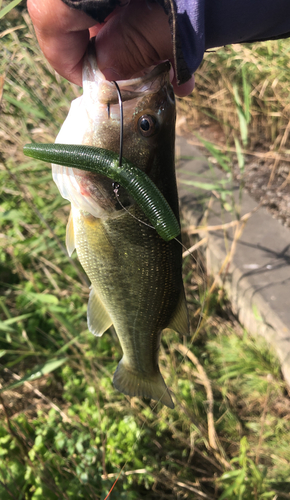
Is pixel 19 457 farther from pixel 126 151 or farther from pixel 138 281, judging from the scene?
pixel 126 151

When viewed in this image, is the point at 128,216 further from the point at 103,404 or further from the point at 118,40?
the point at 103,404

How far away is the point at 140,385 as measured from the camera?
1582 mm

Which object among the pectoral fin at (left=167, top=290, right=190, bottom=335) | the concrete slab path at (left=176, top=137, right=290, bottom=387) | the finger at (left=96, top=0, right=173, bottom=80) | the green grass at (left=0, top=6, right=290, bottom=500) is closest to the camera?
the finger at (left=96, top=0, right=173, bottom=80)

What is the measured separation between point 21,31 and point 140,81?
1.82 meters

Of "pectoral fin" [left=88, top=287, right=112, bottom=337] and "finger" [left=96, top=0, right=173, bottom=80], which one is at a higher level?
"finger" [left=96, top=0, right=173, bottom=80]

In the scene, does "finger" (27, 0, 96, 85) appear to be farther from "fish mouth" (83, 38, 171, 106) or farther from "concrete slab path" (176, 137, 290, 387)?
"concrete slab path" (176, 137, 290, 387)

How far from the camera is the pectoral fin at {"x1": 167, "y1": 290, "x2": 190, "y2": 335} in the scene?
4.57ft

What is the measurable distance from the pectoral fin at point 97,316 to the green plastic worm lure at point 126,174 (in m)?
0.68

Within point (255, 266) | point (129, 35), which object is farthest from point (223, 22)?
point (255, 266)

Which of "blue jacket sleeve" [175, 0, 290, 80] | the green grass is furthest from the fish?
the green grass

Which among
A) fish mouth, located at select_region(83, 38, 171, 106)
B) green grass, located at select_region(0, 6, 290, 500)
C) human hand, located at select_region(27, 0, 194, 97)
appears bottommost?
green grass, located at select_region(0, 6, 290, 500)

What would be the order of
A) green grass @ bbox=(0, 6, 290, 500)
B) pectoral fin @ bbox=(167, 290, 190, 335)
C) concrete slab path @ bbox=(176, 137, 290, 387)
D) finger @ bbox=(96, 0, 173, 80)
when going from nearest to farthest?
finger @ bbox=(96, 0, 173, 80) → pectoral fin @ bbox=(167, 290, 190, 335) → green grass @ bbox=(0, 6, 290, 500) → concrete slab path @ bbox=(176, 137, 290, 387)

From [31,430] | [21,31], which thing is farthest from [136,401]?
[21,31]

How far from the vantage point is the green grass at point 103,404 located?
196cm
